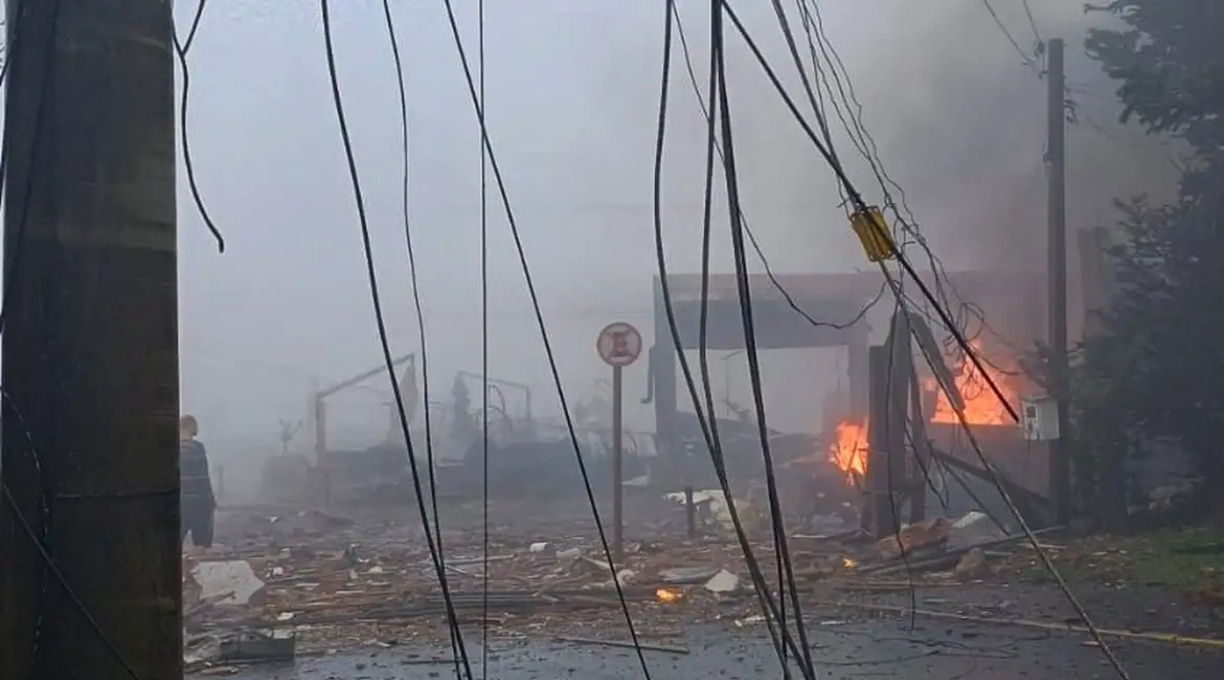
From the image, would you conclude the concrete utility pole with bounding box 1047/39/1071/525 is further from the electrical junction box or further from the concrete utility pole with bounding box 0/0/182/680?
the concrete utility pole with bounding box 0/0/182/680

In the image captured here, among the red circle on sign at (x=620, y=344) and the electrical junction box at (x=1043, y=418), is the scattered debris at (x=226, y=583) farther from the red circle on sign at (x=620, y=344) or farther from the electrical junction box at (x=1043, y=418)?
the electrical junction box at (x=1043, y=418)

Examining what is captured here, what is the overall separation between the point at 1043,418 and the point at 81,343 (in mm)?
10637

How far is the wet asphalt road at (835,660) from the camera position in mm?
5348

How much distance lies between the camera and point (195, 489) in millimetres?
8945

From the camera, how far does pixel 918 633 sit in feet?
20.7

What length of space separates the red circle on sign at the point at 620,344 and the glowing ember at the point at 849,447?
3420mm

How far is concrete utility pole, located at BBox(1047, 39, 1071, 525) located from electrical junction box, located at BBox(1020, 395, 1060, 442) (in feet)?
0.19

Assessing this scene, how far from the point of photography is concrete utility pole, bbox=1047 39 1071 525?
10688mm

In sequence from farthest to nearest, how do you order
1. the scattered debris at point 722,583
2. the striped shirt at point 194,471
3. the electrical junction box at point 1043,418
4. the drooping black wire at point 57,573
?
1. the electrical junction box at point 1043,418
2. the striped shirt at point 194,471
3. the scattered debris at point 722,583
4. the drooping black wire at point 57,573

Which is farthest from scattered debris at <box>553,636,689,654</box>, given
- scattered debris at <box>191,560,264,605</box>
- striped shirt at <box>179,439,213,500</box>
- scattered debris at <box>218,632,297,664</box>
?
striped shirt at <box>179,439,213,500</box>

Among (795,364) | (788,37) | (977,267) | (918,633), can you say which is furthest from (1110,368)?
(795,364)

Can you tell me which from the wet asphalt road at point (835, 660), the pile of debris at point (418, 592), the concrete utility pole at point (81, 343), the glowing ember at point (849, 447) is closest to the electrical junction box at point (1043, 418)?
the glowing ember at point (849, 447)

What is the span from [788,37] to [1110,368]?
33.9ft

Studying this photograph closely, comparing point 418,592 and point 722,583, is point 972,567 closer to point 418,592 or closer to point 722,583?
point 722,583
